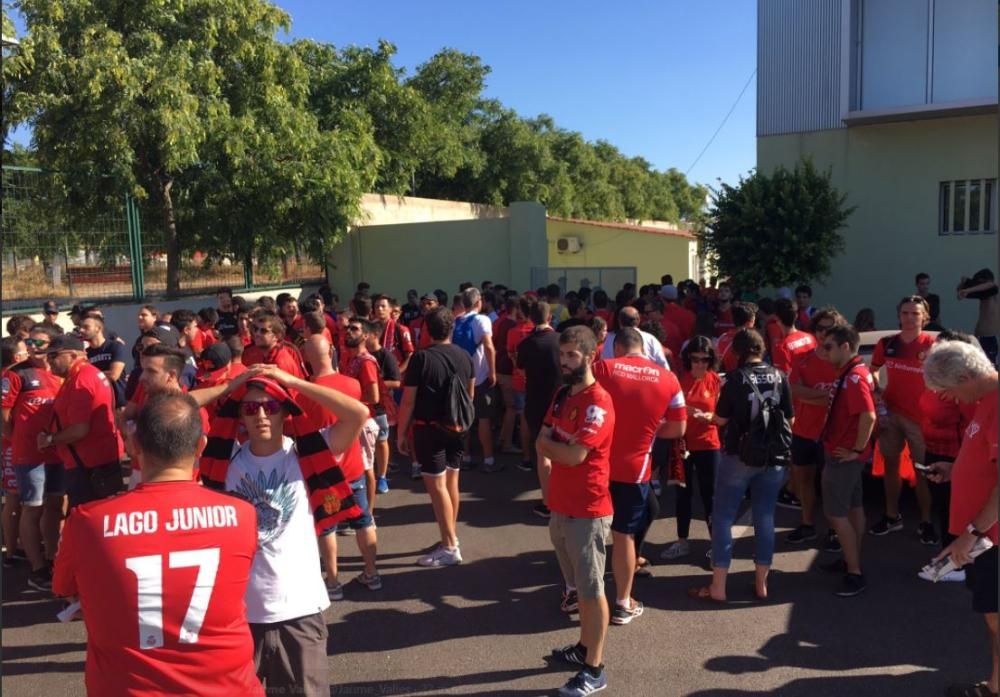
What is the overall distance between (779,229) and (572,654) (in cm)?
1153

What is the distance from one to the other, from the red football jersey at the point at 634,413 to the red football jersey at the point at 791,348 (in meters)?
2.27

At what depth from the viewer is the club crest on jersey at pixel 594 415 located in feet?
13.5

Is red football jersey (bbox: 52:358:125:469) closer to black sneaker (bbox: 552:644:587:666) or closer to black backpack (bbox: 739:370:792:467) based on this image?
black sneaker (bbox: 552:644:587:666)

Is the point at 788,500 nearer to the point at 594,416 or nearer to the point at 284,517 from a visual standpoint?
the point at 594,416

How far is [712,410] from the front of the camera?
5836mm

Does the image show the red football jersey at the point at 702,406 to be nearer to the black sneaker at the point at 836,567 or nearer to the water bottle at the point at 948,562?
the black sneaker at the point at 836,567

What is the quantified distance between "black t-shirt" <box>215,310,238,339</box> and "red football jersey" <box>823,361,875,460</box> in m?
6.69

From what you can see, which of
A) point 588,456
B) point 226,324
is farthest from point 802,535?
point 226,324

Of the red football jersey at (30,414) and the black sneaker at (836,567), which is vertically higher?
the red football jersey at (30,414)

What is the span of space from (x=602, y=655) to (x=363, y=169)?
1414cm

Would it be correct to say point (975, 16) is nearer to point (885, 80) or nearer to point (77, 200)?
point (885, 80)

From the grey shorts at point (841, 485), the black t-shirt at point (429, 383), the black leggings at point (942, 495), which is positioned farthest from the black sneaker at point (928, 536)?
the black t-shirt at point (429, 383)

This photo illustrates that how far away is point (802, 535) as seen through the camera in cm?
621

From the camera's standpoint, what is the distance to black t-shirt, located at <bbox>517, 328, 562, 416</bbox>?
6.90 metres
